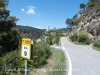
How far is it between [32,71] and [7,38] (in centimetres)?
1552

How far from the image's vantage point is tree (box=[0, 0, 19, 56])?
68.5 ft

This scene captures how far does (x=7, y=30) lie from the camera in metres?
21.8

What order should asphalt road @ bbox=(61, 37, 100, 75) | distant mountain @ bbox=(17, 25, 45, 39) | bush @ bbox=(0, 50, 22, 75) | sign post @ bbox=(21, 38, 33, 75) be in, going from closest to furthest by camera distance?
sign post @ bbox=(21, 38, 33, 75) → asphalt road @ bbox=(61, 37, 100, 75) → bush @ bbox=(0, 50, 22, 75) → distant mountain @ bbox=(17, 25, 45, 39)

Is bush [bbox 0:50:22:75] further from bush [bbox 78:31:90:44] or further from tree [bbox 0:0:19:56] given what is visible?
bush [bbox 78:31:90:44]

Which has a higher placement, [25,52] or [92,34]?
[92,34]

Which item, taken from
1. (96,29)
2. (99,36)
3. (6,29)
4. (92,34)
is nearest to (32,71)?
(6,29)

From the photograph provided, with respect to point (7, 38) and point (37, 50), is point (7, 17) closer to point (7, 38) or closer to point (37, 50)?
point (7, 38)

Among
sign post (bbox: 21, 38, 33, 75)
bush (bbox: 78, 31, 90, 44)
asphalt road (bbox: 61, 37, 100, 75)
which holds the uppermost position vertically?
bush (bbox: 78, 31, 90, 44)

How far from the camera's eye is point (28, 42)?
14.0 feet

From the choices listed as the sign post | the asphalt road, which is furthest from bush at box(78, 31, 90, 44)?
the sign post

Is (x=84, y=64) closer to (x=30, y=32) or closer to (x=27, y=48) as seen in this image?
(x=27, y=48)

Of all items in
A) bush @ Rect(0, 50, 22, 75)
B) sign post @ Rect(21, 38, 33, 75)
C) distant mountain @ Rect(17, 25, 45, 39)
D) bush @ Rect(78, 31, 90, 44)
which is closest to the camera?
sign post @ Rect(21, 38, 33, 75)

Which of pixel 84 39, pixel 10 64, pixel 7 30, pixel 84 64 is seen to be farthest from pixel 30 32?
pixel 10 64

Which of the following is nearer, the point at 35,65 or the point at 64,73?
the point at 64,73
